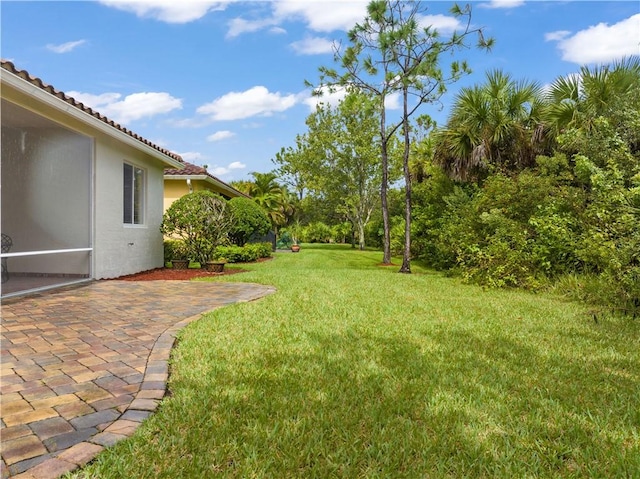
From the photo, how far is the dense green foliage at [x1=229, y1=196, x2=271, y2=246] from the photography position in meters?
14.5

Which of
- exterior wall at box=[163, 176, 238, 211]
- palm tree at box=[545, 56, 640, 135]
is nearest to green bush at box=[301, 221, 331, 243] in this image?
exterior wall at box=[163, 176, 238, 211]

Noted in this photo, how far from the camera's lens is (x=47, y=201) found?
28.8 feet

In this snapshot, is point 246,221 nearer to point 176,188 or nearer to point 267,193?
point 176,188

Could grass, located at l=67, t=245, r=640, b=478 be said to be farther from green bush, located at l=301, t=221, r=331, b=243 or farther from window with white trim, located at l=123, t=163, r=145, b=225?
green bush, located at l=301, t=221, r=331, b=243

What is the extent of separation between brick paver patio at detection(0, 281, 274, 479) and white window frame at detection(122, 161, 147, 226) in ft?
12.3

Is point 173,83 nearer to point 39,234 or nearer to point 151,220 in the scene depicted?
point 151,220

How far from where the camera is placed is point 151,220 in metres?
11.2

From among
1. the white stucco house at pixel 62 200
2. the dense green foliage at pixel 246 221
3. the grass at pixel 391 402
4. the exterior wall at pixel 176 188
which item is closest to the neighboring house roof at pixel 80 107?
the white stucco house at pixel 62 200

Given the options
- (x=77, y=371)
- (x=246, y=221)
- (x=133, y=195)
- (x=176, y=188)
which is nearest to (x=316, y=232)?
(x=246, y=221)

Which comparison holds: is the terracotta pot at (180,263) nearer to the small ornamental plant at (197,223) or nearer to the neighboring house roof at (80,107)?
the small ornamental plant at (197,223)

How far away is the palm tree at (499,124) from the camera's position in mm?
12094

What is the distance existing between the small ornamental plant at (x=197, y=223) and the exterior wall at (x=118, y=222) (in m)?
0.58

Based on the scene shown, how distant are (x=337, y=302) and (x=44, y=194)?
23.4 ft

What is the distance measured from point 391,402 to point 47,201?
9.12 m
